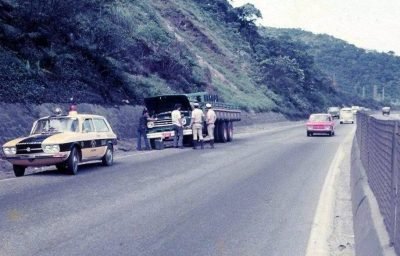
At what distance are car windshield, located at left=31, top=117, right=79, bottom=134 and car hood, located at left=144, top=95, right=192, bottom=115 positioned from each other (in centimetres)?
1037

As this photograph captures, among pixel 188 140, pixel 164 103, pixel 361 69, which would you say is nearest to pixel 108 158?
pixel 164 103

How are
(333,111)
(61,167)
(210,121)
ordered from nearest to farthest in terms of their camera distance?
(61,167)
(210,121)
(333,111)

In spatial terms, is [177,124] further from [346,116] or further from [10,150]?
[346,116]

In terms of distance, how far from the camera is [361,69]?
578 ft

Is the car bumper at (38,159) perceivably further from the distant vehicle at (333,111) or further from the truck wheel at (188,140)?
the distant vehicle at (333,111)

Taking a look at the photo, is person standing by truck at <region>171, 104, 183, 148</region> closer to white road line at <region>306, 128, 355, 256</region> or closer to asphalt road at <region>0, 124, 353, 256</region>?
asphalt road at <region>0, 124, 353, 256</region>

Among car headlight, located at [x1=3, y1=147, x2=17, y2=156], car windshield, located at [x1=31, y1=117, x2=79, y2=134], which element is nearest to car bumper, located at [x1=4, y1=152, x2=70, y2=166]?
car headlight, located at [x1=3, y1=147, x2=17, y2=156]

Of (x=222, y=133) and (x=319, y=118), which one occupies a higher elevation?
(x=319, y=118)

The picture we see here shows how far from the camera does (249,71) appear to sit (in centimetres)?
7738

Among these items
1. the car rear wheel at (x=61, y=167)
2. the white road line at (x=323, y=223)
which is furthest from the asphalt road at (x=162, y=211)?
the car rear wheel at (x=61, y=167)

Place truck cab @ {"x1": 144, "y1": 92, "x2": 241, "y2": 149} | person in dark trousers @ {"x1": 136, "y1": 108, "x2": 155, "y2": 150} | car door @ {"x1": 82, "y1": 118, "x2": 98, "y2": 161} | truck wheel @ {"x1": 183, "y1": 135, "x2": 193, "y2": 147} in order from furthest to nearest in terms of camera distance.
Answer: truck wheel @ {"x1": 183, "y1": 135, "x2": 193, "y2": 147} < truck cab @ {"x1": 144, "y1": 92, "x2": 241, "y2": 149} < person in dark trousers @ {"x1": 136, "y1": 108, "x2": 155, "y2": 150} < car door @ {"x1": 82, "y1": 118, "x2": 98, "y2": 161}

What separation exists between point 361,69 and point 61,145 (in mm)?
173734

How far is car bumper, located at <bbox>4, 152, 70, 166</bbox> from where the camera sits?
13.5 m

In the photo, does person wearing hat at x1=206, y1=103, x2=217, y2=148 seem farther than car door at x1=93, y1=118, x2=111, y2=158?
Yes
